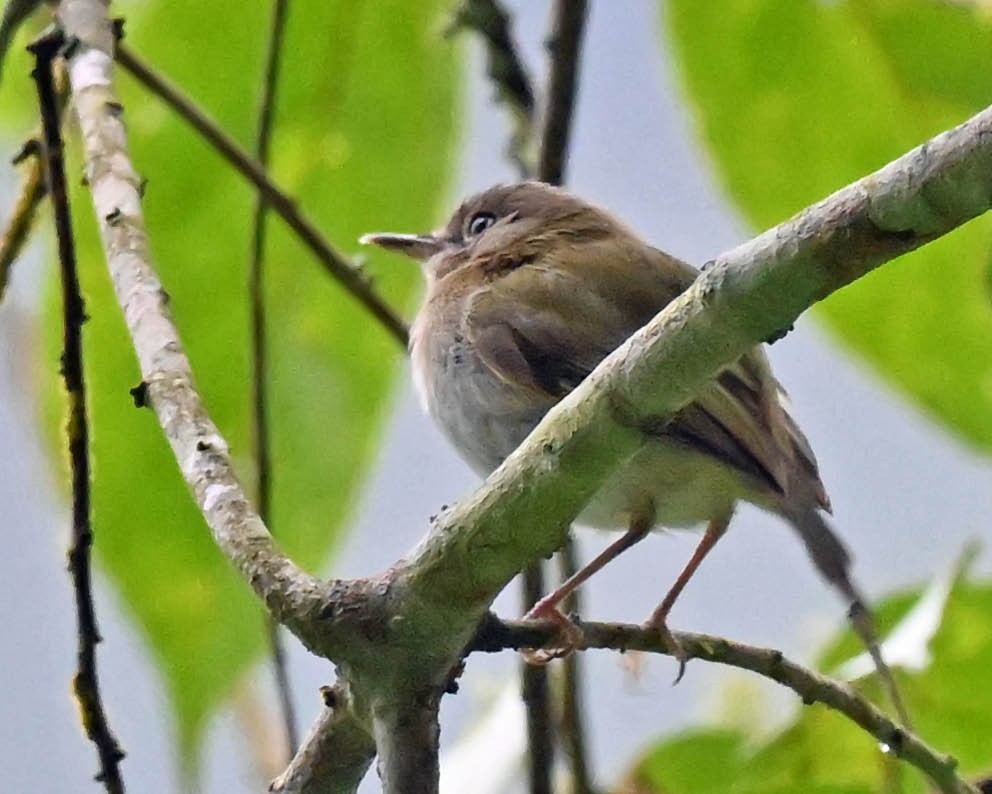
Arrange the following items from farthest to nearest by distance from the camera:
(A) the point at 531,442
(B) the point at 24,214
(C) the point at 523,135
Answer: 1. (C) the point at 523,135
2. (B) the point at 24,214
3. (A) the point at 531,442

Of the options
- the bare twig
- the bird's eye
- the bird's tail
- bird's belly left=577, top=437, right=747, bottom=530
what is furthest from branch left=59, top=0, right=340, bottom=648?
the bird's eye

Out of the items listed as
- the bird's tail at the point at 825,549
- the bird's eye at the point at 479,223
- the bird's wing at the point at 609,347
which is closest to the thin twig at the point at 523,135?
the bird's eye at the point at 479,223

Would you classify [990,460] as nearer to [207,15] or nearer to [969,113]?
[969,113]

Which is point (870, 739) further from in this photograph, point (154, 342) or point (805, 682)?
point (154, 342)

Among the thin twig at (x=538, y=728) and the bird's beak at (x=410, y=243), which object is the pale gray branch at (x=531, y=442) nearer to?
the thin twig at (x=538, y=728)

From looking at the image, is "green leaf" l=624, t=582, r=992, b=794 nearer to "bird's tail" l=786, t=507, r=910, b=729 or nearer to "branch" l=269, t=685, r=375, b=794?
"bird's tail" l=786, t=507, r=910, b=729

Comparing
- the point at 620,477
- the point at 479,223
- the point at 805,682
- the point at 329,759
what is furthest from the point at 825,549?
the point at 479,223

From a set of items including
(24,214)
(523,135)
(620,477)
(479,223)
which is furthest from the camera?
(479,223)
